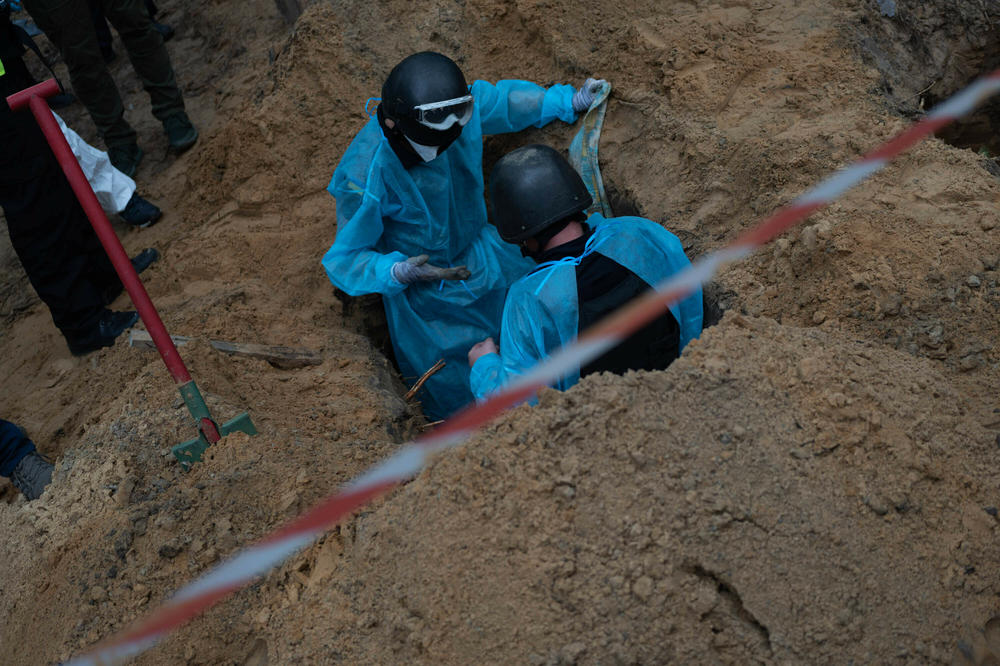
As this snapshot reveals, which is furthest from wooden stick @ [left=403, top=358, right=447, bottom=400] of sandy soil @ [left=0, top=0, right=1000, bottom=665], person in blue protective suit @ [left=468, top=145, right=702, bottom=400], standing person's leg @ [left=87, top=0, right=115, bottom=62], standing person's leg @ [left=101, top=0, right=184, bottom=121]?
standing person's leg @ [left=87, top=0, right=115, bottom=62]

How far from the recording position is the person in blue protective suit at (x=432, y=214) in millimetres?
2916

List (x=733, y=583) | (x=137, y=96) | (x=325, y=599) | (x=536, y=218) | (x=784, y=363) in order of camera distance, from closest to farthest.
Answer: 1. (x=733, y=583)
2. (x=325, y=599)
3. (x=784, y=363)
4. (x=536, y=218)
5. (x=137, y=96)

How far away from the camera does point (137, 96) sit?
5.47 meters

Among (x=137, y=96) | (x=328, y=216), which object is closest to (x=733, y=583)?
(x=328, y=216)

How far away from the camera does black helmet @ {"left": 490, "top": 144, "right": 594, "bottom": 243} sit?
8.32 ft

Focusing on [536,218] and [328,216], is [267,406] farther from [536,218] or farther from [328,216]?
[328,216]

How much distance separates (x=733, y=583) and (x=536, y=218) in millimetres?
1410

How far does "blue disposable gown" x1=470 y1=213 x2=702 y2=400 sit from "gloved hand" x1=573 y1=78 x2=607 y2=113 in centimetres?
118

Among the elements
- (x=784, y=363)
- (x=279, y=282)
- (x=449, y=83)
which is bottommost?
(x=279, y=282)

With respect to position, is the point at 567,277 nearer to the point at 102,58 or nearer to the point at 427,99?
the point at 427,99

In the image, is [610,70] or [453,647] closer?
[453,647]

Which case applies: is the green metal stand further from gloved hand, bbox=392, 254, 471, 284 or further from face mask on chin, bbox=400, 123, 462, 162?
face mask on chin, bbox=400, 123, 462, 162

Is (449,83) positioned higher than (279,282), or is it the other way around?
(449,83)

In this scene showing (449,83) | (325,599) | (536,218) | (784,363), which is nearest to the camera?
(325,599)
